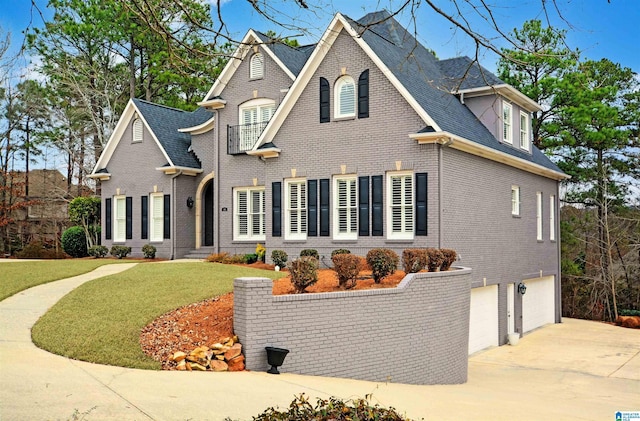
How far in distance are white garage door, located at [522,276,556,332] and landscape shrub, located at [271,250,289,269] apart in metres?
9.92

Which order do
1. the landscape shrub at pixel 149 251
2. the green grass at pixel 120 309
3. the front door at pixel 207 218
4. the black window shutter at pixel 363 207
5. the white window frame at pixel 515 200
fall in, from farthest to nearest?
the front door at pixel 207 218 < the landscape shrub at pixel 149 251 < the white window frame at pixel 515 200 < the black window shutter at pixel 363 207 < the green grass at pixel 120 309

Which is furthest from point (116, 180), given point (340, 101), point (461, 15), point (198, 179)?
point (461, 15)

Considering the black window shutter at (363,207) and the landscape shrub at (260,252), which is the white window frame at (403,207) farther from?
the landscape shrub at (260,252)

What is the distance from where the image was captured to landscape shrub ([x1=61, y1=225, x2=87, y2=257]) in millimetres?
31078

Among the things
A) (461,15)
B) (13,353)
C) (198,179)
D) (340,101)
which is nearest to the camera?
(461,15)

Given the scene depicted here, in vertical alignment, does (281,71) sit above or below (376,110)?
above

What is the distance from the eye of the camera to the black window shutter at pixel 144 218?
27.9 m

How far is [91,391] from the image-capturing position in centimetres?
835

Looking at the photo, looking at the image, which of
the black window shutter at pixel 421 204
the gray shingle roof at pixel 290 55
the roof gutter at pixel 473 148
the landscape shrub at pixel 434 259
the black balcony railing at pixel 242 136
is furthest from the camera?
the black balcony railing at pixel 242 136

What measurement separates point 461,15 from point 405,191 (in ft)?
42.1

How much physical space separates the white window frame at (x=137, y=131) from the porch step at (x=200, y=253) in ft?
18.6

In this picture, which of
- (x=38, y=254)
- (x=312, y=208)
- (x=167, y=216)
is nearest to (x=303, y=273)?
(x=312, y=208)

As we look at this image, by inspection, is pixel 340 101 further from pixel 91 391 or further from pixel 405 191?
pixel 91 391

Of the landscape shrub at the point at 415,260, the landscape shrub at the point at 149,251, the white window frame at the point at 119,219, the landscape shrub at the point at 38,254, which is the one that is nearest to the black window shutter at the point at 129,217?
the white window frame at the point at 119,219
